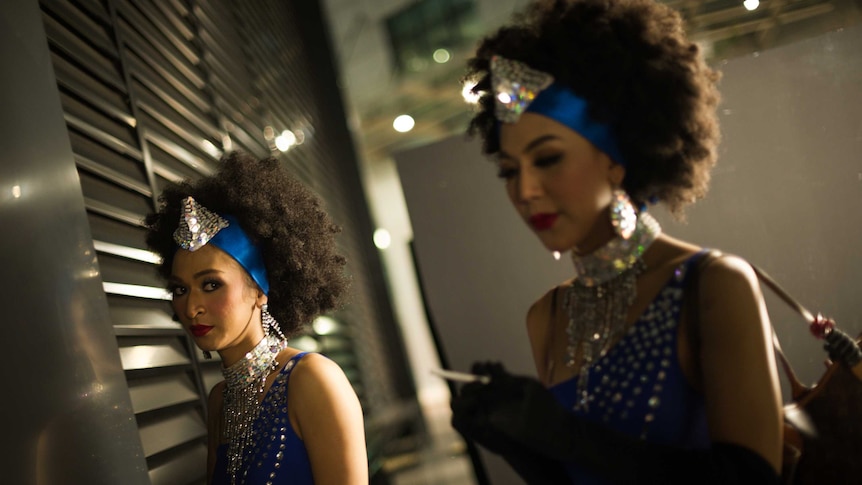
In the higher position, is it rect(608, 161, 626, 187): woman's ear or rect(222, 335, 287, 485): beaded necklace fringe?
rect(608, 161, 626, 187): woman's ear

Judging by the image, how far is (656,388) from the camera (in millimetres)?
1191

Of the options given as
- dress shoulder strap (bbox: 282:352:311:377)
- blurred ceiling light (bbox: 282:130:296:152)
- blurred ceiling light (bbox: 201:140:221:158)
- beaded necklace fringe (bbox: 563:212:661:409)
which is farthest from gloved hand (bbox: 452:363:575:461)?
blurred ceiling light (bbox: 282:130:296:152)

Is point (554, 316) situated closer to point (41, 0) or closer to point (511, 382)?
point (511, 382)

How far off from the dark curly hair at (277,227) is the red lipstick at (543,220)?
99 cm

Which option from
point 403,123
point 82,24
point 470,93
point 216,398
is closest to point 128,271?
point 216,398

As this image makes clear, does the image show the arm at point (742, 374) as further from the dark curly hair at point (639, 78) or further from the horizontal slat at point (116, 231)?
the horizontal slat at point (116, 231)

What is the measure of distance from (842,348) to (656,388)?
1.01 feet

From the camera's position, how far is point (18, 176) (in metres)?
1.64

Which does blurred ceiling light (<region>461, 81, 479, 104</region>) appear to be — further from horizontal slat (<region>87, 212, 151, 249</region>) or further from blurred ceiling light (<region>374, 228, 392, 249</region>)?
horizontal slat (<region>87, 212, 151, 249</region>)

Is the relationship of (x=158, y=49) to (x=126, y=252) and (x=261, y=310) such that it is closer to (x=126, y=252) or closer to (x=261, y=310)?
(x=126, y=252)

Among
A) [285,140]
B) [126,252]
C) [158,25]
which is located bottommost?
[126,252]

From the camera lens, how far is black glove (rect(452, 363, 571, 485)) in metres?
1.17

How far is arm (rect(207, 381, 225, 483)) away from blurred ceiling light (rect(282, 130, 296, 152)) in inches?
71.7

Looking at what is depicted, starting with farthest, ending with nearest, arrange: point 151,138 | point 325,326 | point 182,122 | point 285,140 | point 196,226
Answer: point 285,140, point 325,326, point 182,122, point 151,138, point 196,226
